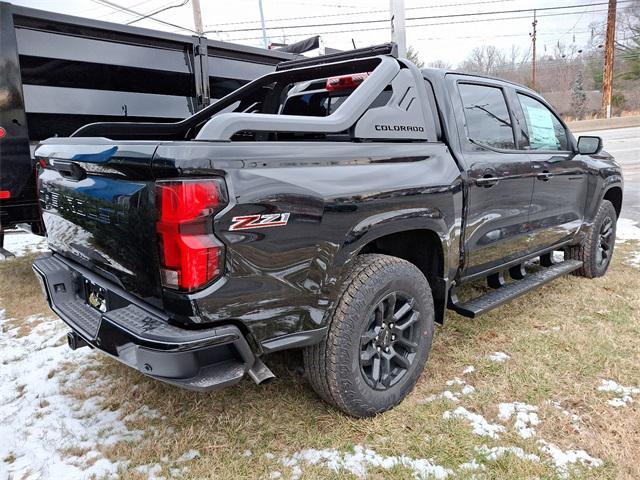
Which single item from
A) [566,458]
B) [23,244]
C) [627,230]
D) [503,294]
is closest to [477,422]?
[566,458]

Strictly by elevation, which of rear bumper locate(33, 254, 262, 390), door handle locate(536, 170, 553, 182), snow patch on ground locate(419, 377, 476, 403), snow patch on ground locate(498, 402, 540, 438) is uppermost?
door handle locate(536, 170, 553, 182)

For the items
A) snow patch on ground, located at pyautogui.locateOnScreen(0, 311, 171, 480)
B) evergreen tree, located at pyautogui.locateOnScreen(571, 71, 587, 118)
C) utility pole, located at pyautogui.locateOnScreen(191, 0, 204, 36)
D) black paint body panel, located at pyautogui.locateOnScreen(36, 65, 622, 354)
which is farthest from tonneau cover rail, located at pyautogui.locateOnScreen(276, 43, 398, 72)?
evergreen tree, located at pyautogui.locateOnScreen(571, 71, 587, 118)

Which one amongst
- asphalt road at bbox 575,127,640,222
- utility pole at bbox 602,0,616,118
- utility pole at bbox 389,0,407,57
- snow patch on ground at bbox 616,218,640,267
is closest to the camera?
snow patch on ground at bbox 616,218,640,267

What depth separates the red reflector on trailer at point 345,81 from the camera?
332cm

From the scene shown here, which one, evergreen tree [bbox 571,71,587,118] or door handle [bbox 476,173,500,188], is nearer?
door handle [bbox 476,173,500,188]

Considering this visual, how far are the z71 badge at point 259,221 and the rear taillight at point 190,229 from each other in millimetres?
92

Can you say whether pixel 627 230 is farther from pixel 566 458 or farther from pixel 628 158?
pixel 628 158

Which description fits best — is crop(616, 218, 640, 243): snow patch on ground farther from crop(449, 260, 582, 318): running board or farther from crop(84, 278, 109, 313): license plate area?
crop(84, 278, 109, 313): license plate area

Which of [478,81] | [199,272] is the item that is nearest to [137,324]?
[199,272]

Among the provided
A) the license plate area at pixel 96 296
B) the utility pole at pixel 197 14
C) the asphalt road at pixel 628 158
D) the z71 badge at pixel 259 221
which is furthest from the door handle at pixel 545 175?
the utility pole at pixel 197 14

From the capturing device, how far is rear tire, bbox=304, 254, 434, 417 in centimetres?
242

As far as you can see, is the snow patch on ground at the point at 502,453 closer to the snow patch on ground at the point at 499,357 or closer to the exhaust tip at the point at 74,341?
the snow patch on ground at the point at 499,357

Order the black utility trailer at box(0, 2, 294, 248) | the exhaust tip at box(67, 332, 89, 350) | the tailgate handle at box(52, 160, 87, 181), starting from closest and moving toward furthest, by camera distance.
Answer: the tailgate handle at box(52, 160, 87, 181)
the exhaust tip at box(67, 332, 89, 350)
the black utility trailer at box(0, 2, 294, 248)

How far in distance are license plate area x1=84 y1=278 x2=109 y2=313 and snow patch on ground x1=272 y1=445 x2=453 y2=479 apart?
1.19 metres
